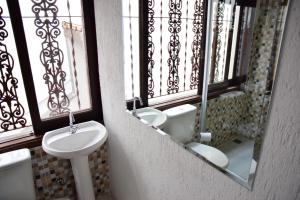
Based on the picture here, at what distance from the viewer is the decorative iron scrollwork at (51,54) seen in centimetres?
144

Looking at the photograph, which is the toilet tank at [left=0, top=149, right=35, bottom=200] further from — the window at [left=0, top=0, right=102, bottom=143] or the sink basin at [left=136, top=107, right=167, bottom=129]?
the sink basin at [left=136, top=107, right=167, bottom=129]

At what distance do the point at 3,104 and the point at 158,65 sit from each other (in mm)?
1147

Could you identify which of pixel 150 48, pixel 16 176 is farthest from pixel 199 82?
pixel 16 176

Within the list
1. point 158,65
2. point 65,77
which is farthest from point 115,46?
point 65,77

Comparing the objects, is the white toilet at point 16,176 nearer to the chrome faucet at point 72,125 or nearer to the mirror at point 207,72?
the chrome faucet at point 72,125

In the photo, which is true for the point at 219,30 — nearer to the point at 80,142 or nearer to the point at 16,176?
the point at 80,142

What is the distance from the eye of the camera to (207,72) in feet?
3.02

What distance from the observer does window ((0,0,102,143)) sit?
1399 millimetres

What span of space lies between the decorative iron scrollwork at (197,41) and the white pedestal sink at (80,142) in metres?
0.85

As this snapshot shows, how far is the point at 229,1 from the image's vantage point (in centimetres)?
77

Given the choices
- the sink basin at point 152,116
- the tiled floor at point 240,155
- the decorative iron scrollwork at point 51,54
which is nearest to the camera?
the tiled floor at point 240,155

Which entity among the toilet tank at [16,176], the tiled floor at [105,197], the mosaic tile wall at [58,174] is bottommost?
the tiled floor at [105,197]

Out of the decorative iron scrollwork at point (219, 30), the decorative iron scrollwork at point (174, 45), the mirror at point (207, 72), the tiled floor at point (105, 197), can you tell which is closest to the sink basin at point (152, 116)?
the mirror at point (207, 72)

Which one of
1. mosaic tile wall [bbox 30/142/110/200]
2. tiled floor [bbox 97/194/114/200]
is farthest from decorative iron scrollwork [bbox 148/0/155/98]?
tiled floor [bbox 97/194/114/200]
